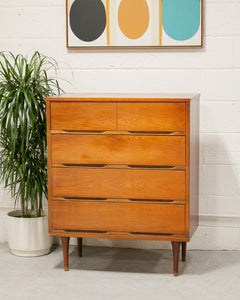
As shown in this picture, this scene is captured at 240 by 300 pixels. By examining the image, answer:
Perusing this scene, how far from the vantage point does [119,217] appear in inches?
121

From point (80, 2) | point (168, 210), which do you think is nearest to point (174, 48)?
point (80, 2)

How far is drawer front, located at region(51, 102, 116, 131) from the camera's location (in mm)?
3014

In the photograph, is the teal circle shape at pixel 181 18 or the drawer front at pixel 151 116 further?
the teal circle shape at pixel 181 18

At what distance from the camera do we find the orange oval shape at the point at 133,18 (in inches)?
139

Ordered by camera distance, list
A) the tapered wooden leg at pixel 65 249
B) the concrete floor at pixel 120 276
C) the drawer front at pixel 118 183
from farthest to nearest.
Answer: the tapered wooden leg at pixel 65 249 → the drawer front at pixel 118 183 → the concrete floor at pixel 120 276

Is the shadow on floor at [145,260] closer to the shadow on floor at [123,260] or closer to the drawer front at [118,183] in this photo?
the shadow on floor at [123,260]

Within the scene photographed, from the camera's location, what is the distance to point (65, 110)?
120 inches

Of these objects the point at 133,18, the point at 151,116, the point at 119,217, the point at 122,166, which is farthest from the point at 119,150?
the point at 133,18

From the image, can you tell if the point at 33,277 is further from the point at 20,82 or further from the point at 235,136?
the point at 235,136

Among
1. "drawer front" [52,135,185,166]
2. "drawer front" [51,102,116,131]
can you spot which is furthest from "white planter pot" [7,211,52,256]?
"drawer front" [51,102,116,131]

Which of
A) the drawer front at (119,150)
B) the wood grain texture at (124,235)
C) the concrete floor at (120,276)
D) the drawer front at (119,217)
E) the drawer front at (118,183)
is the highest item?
the drawer front at (119,150)

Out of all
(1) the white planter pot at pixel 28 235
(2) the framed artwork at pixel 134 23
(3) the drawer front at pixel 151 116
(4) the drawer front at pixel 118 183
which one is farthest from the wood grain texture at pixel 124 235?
(2) the framed artwork at pixel 134 23

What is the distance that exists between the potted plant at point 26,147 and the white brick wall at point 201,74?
20 centimetres

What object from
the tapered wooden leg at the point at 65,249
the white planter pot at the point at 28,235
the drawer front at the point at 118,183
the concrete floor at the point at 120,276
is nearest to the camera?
the concrete floor at the point at 120,276
